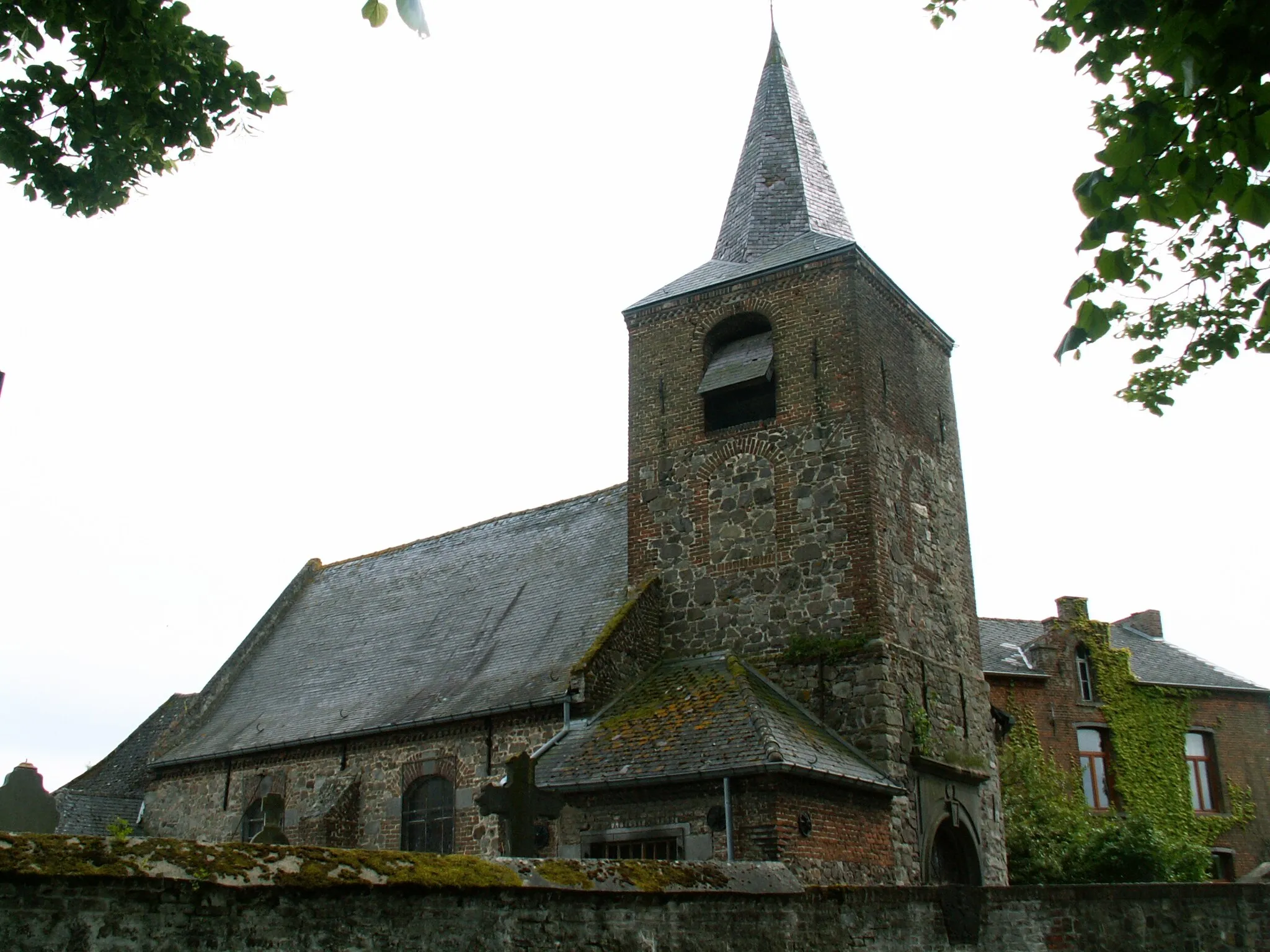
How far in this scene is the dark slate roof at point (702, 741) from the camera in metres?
13.5

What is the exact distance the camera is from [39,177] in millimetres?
7402

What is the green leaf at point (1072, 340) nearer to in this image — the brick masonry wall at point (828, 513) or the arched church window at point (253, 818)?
the brick masonry wall at point (828, 513)

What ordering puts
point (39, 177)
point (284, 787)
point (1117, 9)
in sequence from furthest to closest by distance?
point (284, 787) → point (39, 177) → point (1117, 9)

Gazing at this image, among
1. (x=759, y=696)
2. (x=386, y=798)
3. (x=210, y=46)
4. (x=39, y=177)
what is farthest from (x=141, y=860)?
Answer: (x=386, y=798)

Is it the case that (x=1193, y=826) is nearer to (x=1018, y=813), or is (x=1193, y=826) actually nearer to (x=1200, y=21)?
(x=1018, y=813)

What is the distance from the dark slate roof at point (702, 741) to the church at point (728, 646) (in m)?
0.05

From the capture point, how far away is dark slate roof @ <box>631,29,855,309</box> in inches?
758

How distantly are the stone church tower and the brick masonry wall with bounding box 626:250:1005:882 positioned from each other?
0.10 ft

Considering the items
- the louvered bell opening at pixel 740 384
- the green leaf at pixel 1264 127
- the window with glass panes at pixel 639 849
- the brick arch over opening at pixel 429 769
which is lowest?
the window with glass panes at pixel 639 849

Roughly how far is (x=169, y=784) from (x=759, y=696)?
1295cm

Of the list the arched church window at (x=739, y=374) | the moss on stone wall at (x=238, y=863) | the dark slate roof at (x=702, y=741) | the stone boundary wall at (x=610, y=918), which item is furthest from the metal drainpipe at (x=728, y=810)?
the arched church window at (x=739, y=374)

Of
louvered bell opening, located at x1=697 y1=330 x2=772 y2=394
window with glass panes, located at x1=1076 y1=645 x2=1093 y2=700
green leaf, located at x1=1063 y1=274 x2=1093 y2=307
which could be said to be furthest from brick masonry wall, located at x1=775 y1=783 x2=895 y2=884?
window with glass panes, located at x1=1076 y1=645 x2=1093 y2=700

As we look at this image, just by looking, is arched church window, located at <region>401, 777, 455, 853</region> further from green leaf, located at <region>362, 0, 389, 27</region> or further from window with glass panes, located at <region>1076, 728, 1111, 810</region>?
window with glass panes, located at <region>1076, 728, 1111, 810</region>

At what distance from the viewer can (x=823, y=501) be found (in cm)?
1691
